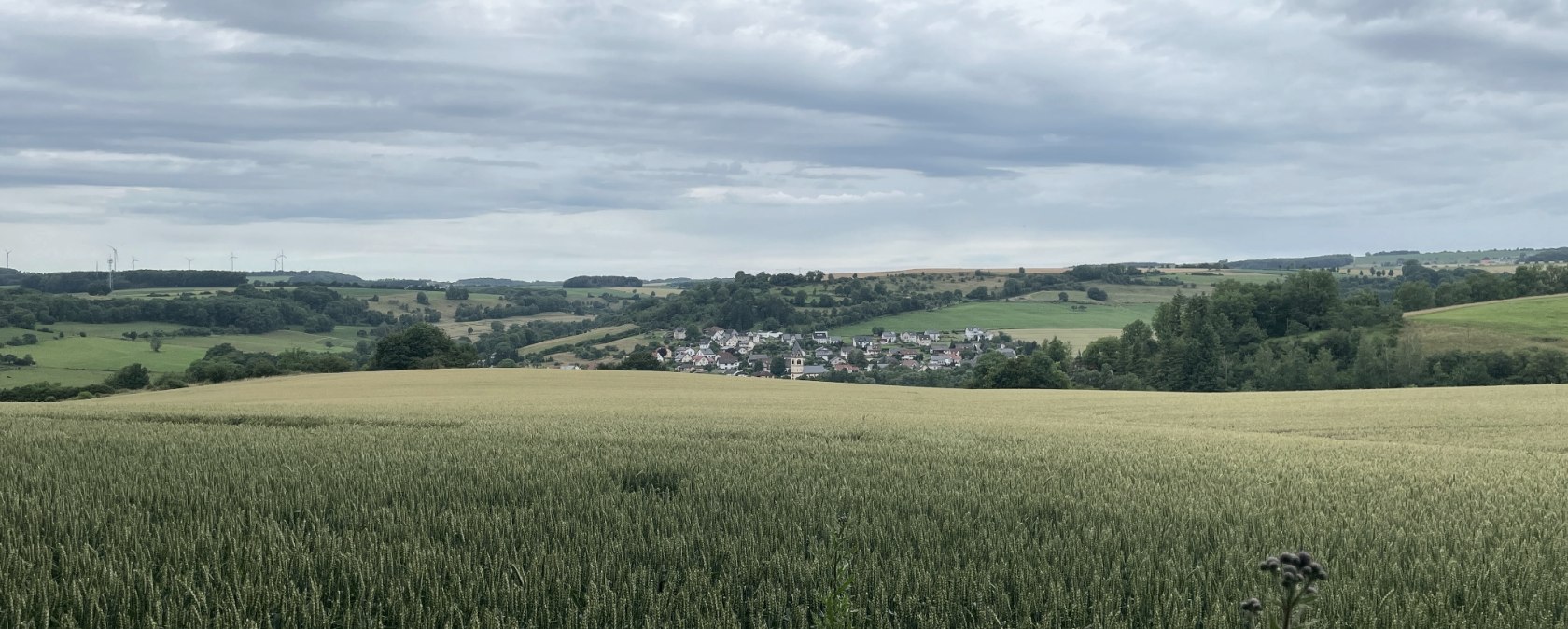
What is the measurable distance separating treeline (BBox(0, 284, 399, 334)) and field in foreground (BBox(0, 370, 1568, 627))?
4399 inches

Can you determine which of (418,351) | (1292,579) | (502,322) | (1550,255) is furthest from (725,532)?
(1550,255)

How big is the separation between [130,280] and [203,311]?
Answer: 47592mm

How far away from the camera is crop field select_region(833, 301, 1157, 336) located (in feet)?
420

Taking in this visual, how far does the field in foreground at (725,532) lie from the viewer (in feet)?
17.1

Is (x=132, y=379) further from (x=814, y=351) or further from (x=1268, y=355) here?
(x=1268, y=355)

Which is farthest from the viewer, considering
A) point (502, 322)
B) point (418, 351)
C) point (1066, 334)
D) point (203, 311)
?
point (502, 322)

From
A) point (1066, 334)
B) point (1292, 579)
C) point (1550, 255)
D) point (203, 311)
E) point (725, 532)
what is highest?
point (1550, 255)

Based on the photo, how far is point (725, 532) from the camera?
6875mm

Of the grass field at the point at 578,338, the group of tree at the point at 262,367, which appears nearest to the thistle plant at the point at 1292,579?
the group of tree at the point at 262,367

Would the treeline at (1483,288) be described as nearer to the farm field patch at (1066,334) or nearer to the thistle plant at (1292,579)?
the farm field patch at (1066,334)

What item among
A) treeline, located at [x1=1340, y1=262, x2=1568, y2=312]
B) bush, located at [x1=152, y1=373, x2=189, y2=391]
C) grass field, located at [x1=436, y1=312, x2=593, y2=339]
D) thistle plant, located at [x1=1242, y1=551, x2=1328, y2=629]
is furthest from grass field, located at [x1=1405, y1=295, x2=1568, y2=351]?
grass field, located at [x1=436, y1=312, x2=593, y2=339]

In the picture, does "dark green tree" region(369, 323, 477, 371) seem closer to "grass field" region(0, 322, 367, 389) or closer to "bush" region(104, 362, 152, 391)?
"grass field" region(0, 322, 367, 389)

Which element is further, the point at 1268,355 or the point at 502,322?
the point at 502,322

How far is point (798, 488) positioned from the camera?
348 inches
